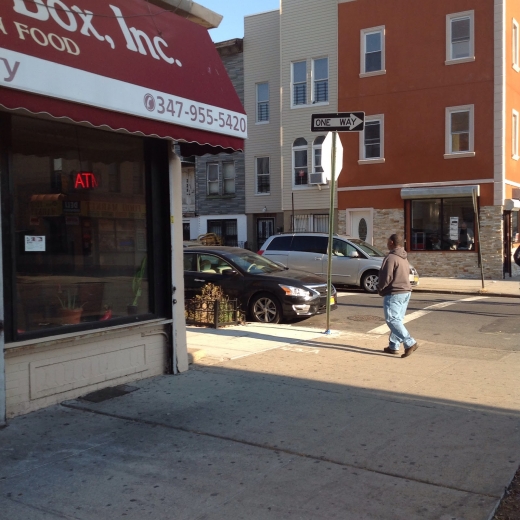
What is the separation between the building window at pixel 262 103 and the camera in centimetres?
2842

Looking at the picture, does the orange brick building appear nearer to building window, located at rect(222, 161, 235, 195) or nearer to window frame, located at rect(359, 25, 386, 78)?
window frame, located at rect(359, 25, 386, 78)

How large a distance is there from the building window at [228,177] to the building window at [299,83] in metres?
4.79

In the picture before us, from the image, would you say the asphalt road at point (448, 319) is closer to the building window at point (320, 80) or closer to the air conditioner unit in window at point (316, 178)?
the air conditioner unit in window at point (316, 178)

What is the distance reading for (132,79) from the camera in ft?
21.1

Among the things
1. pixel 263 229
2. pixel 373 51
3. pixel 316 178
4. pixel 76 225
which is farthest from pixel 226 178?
pixel 76 225

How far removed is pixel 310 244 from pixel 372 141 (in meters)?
7.14

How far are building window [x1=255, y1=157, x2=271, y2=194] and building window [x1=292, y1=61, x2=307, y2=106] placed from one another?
3194 millimetres

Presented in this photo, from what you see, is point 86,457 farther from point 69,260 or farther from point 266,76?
point 266,76

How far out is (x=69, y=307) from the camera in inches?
262

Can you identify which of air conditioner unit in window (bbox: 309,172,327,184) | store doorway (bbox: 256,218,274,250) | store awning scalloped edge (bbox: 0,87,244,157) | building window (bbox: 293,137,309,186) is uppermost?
building window (bbox: 293,137,309,186)

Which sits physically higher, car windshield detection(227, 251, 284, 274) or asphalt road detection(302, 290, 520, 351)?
car windshield detection(227, 251, 284, 274)

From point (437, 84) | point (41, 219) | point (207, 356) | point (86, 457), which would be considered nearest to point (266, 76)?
point (437, 84)

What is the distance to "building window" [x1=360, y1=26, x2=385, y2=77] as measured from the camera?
78.2 feet

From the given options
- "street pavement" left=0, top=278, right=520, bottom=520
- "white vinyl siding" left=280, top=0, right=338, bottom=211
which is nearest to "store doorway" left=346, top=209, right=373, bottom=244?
"white vinyl siding" left=280, top=0, right=338, bottom=211
